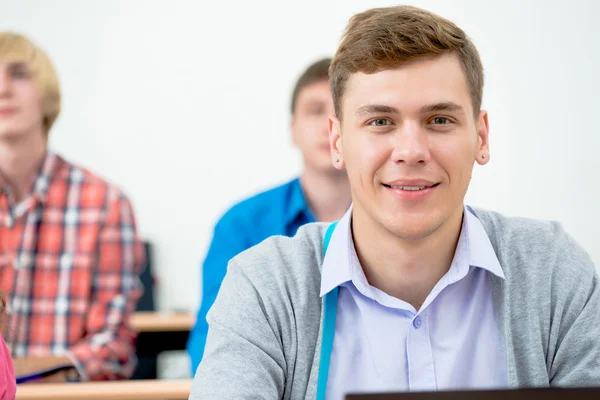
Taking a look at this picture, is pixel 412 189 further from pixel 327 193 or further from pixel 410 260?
pixel 327 193

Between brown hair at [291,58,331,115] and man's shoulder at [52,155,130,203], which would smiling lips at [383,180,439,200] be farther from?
man's shoulder at [52,155,130,203]

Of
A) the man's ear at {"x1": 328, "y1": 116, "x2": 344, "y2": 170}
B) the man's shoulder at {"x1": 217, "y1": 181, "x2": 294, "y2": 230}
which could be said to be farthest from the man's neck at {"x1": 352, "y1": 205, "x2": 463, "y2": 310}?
the man's shoulder at {"x1": 217, "y1": 181, "x2": 294, "y2": 230}

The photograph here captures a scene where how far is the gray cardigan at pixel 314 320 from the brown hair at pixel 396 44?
10.1 inches

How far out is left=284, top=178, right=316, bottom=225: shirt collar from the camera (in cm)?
228

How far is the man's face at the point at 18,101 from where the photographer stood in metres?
2.33

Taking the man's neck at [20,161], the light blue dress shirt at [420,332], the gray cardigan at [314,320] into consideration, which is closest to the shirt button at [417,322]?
the light blue dress shirt at [420,332]

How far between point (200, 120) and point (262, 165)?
38 cm

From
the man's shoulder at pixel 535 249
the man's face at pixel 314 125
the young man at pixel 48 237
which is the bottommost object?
the young man at pixel 48 237

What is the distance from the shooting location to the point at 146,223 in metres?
3.99

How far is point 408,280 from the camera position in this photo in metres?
1.27

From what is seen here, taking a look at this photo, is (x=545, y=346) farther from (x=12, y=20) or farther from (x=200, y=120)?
(x=12, y=20)

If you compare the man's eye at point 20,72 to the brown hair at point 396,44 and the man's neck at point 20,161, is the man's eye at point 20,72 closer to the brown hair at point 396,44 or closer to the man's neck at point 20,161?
the man's neck at point 20,161

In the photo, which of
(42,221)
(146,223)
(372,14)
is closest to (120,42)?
(146,223)

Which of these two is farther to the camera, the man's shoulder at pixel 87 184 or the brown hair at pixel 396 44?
the man's shoulder at pixel 87 184
